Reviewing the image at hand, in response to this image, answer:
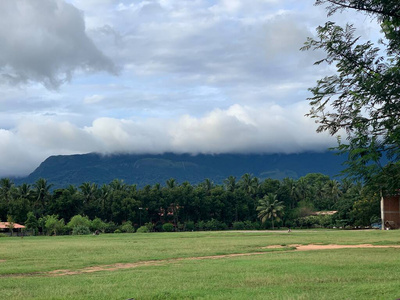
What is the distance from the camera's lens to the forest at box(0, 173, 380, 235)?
296 ft

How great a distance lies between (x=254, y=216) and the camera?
376 ft

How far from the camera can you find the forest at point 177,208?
296 ft

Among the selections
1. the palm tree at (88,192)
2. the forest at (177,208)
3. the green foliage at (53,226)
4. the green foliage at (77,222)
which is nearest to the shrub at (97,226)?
the forest at (177,208)

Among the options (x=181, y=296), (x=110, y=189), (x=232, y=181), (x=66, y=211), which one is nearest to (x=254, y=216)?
(x=232, y=181)

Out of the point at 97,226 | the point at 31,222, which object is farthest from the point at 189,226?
the point at 31,222

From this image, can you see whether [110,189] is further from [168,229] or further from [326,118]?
[326,118]

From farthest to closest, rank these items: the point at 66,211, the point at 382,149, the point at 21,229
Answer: the point at 66,211
the point at 21,229
the point at 382,149

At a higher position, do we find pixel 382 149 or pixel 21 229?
pixel 382 149

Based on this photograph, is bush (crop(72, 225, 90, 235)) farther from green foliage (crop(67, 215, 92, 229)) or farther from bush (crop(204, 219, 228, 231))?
bush (crop(204, 219, 228, 231))

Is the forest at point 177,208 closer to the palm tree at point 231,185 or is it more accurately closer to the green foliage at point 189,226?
the green foliage at point 189,226

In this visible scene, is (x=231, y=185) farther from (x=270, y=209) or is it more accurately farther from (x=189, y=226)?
(x=189, y=226)

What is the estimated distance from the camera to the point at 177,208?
109750mm

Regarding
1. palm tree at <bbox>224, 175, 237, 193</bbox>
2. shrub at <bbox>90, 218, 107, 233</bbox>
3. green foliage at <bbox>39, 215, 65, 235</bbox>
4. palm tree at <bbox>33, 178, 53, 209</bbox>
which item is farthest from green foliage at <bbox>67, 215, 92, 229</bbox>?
palm tree at <bbox>224, 175, 237, 193</bbox>

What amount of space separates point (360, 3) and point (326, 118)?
2.96 metres
